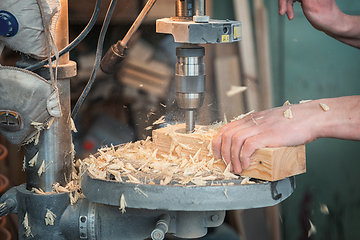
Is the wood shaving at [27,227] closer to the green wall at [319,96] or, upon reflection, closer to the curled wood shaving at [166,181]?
the curled wood shaving at [166,181]

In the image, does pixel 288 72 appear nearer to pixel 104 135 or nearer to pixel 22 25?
pixel 104 135

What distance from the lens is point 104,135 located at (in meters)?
1.45

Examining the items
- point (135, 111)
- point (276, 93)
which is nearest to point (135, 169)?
point (135, 111)

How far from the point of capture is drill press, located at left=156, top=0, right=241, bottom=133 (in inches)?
33.6

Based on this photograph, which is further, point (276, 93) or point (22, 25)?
point (276, 93)

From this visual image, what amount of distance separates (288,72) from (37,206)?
1101mm

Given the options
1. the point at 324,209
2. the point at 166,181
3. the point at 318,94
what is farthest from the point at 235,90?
the point at 166,181

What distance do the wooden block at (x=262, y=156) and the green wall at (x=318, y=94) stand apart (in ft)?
2.35

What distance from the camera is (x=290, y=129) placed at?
88 cm

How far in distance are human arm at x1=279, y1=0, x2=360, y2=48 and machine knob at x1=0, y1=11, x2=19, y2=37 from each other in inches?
27.8

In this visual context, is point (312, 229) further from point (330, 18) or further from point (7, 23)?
point (7, 23)

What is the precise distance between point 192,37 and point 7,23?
1.27ft

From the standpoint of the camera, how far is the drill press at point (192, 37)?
2.80 feet

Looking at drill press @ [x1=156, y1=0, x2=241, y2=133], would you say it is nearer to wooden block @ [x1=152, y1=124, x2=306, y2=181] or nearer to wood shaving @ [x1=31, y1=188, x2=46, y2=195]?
wooden block @ [x1=152, y1=124, x2=306, y2=181]
